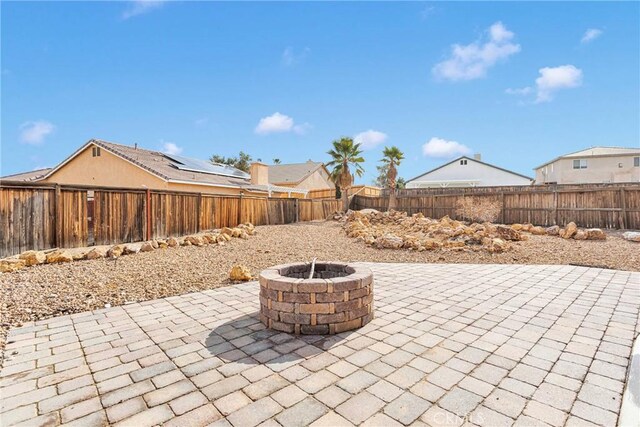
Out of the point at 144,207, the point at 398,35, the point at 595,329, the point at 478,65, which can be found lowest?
the point at 595,329

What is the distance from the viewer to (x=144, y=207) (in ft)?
28.0

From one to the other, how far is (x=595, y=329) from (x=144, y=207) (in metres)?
9.88

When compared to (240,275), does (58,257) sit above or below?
above

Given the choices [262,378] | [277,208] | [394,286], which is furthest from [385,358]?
[277,208]

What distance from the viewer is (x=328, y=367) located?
8.02 feet

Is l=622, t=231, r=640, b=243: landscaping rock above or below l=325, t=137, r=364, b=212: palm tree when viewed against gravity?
below

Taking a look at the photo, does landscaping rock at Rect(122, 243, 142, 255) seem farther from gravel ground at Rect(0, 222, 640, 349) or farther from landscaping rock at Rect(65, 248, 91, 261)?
landscaping rock at Rect(65, 248, 91, 261)

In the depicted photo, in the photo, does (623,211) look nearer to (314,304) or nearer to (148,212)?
(314,304)

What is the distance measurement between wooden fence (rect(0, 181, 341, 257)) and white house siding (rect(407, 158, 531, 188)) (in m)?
22.7

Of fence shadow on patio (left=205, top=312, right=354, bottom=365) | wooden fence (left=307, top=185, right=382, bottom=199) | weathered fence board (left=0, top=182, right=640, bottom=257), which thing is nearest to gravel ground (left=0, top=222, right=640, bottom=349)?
weathered fence board (left=0, top=182, right=640, bottom=257)

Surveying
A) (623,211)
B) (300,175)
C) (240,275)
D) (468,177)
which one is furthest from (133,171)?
(468,177)

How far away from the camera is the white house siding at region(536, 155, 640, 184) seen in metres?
23.3

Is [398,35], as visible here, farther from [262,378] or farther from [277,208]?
[262,378]

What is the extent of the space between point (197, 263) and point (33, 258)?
3.00 meters
